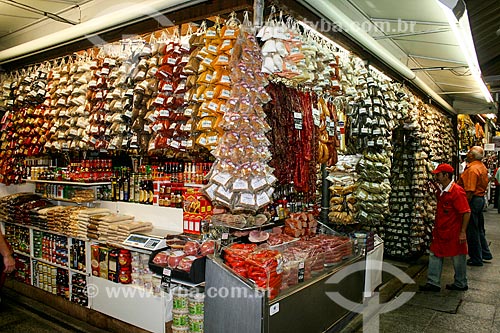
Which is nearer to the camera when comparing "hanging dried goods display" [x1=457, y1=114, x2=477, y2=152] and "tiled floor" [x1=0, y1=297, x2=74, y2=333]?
"tiled floor" [x1=0, y1=297, x2=74, y2=333]

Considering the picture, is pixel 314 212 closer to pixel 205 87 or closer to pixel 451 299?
pixel 205 87

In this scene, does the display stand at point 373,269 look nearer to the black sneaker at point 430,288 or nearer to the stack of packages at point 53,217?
the black sneaker at point 430,288

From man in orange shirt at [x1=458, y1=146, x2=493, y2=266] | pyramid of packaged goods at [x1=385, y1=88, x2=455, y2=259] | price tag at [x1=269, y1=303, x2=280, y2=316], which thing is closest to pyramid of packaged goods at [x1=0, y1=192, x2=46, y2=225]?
price tag at [x1=269, y1=303, x2=280, y2=316]

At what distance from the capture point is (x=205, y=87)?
3281 millimetres

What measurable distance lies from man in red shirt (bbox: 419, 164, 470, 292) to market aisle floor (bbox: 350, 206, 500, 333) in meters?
0.30

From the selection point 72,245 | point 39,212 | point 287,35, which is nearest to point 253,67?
point 287,35

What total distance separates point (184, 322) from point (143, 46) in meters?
2.62

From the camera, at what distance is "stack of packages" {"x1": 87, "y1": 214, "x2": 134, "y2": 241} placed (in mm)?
4098

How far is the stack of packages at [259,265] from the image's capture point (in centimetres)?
284

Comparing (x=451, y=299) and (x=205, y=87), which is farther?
(x=451, y=299)

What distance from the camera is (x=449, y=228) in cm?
524

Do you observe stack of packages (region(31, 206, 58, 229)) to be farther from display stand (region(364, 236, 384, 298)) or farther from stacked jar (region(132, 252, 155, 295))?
display stand (region(364, 236, 384, 298))

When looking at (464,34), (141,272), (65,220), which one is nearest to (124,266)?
(141,272)

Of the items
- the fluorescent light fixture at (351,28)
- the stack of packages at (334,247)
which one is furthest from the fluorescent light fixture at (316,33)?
the stack of packages at (334,247)
